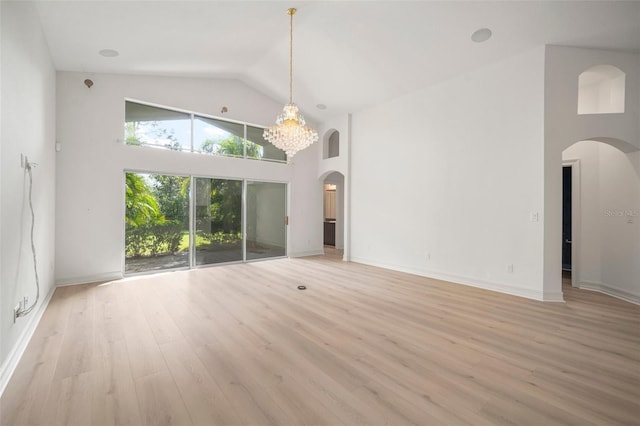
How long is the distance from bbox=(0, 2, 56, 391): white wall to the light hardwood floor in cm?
45

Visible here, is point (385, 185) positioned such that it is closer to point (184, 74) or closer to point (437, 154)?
point (437, 154)

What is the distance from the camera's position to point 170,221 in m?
5.83

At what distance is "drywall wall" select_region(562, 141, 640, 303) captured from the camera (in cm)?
431

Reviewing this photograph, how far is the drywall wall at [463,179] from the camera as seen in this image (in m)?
4.30

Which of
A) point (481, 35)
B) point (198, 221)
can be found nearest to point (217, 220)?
point (198, 221)

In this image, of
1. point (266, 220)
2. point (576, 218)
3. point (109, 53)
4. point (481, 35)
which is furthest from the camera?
point (266, 220)

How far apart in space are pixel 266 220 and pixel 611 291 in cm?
669

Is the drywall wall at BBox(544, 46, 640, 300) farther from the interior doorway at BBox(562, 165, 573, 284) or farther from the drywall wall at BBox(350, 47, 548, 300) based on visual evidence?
the interior doorway at BBox(562, 165, 573, 284)

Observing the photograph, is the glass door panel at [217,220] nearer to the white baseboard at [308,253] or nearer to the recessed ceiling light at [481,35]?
the white baseboard at [308,253]

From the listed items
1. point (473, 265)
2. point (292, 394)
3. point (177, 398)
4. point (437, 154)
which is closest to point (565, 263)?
point (473, 265)

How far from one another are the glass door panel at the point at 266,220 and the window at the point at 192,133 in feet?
2.64

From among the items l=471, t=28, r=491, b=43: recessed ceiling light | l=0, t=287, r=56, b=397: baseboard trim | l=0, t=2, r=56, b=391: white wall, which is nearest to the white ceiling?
l=471, t=28, r=491, b=43: recessed ceiling light

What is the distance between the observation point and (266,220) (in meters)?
7.33

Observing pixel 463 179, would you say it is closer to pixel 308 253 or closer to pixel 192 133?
pixel 308 253
